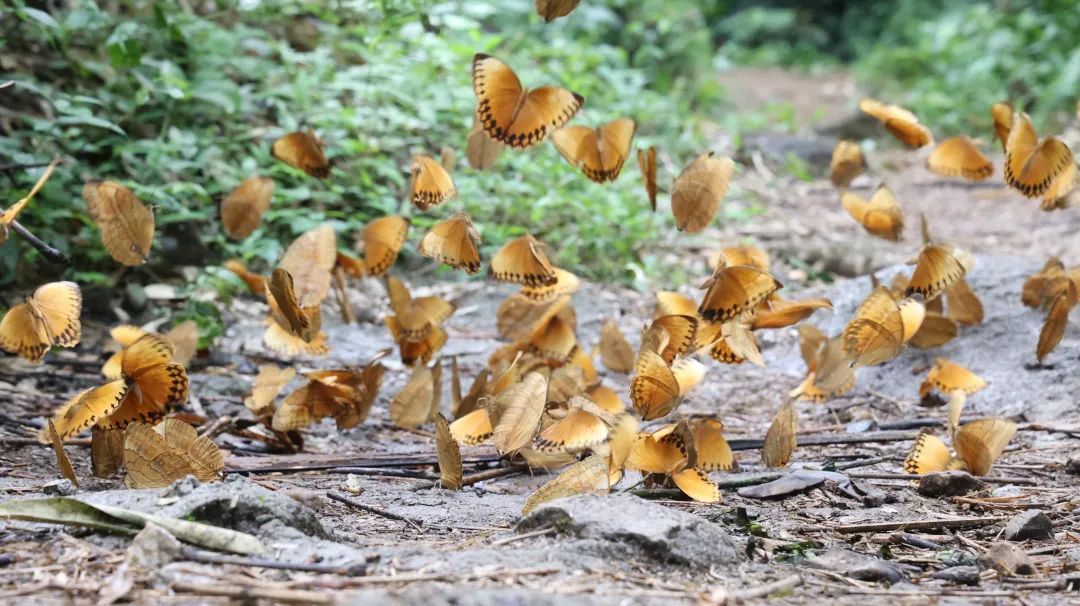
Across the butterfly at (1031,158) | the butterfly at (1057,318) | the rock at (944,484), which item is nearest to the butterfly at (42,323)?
the rock at (944,484)

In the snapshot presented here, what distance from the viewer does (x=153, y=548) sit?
4.79ft

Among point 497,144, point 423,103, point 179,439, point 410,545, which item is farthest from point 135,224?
point 423,103

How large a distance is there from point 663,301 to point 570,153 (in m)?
0.46

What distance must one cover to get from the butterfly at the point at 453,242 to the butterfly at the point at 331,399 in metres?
0.30

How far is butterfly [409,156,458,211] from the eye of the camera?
8.05 ft

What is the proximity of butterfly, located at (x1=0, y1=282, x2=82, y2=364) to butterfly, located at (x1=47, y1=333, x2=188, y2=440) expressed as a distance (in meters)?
0.20

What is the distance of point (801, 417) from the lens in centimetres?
312

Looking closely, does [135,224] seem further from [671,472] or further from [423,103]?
[423,103]

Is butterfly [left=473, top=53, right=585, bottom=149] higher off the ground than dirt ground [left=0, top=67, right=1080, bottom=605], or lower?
higher

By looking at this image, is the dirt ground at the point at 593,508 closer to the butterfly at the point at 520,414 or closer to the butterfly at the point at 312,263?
the butterfly at the point at 520,414

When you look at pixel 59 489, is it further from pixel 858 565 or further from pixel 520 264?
pixel 858 565

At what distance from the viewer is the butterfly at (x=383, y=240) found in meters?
2.88

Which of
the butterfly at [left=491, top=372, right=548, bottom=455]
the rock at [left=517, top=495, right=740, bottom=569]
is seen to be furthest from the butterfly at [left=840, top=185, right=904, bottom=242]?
the rock at [left=517, top=495, right=740, bottom=569]

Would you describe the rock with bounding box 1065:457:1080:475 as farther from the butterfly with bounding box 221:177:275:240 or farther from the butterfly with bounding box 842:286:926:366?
the butterfly with bounding box 221:177:275:240
